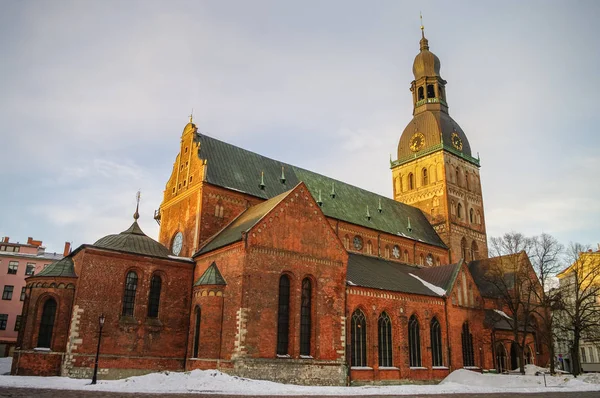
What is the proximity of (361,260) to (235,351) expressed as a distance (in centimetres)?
1692

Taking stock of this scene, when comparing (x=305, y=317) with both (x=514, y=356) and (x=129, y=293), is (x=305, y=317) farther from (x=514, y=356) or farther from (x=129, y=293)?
(x=514, y=356)

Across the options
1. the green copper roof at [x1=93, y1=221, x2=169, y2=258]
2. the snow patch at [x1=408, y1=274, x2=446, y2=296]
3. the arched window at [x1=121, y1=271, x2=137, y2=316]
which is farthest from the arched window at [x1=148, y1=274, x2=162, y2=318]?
the snow patch at [x1=408, y1=274, x2=446, y2=296]

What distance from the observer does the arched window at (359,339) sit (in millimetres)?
33250

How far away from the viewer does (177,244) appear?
3847 cm

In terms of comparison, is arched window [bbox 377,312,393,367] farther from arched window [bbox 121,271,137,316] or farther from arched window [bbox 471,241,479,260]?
arched window [bbox 471,241,479,260]

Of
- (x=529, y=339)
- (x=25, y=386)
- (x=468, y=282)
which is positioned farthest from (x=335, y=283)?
(x=529, y=339)

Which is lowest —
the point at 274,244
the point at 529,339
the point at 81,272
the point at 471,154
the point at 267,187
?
the point at 529,339

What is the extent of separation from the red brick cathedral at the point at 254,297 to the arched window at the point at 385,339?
0.10m

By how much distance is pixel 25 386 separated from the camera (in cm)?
2186

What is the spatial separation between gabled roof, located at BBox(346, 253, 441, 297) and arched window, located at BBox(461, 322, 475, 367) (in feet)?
13.3

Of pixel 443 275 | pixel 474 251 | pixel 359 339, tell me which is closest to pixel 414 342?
pixel 359 339

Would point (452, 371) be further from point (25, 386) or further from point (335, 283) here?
point (25, 386)

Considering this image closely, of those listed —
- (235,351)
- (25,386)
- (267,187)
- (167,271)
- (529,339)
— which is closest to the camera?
(25,386)

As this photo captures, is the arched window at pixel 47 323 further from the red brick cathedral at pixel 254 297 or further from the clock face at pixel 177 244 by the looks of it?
the clock face at pixel 177 244
